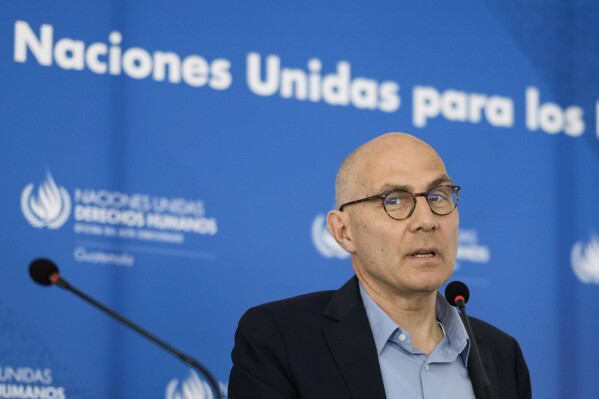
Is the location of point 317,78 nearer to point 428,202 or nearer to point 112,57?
point 112,57

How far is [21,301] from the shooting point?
405 cm

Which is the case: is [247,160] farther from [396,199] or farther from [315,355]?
[315,355]

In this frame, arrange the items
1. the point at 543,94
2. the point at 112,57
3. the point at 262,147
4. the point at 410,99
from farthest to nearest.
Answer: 1. the point at 543,94
2. the point at 410,99
3. the point at 262,147
4. the point at 112,57

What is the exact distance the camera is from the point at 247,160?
15.0ft

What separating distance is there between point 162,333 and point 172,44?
116 cm

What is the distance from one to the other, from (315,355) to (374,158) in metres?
0.62

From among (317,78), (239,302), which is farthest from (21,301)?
(317,78)

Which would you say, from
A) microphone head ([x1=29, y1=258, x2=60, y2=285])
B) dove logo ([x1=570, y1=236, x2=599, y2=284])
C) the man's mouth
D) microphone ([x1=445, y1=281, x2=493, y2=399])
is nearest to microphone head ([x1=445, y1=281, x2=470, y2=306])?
microphone ([x1=445, y1=281, x2=493, y2=399])

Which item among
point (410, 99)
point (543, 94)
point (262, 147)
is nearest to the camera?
point (262, 147)

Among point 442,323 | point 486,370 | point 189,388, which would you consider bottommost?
point 189,388

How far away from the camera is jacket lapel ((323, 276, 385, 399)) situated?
3.01 meters

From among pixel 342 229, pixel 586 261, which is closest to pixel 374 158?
pixel 342 229

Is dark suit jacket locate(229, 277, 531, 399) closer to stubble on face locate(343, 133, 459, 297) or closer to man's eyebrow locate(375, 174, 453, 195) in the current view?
stubble on face locate(343, 133, 459, 297)

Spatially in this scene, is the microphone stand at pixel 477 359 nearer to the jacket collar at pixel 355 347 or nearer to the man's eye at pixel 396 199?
the jacket collar at pixel 355 347
